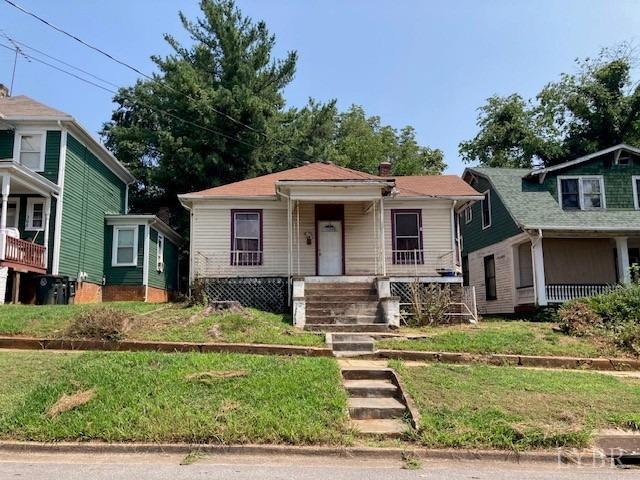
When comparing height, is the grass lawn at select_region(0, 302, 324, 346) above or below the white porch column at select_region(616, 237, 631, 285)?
below

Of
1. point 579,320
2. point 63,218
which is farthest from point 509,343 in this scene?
point 63,218

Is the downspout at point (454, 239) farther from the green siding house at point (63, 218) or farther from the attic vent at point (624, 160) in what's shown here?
the green siding house at point (63, 218)

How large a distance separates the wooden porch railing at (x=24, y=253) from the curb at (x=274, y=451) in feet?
35.7

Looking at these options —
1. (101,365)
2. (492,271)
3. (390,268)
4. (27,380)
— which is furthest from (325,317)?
(492,271)

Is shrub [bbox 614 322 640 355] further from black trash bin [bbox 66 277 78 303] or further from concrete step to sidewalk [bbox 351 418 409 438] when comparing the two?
black trash bin [bbox 66 277 78 303]

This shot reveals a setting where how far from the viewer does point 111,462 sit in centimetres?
504

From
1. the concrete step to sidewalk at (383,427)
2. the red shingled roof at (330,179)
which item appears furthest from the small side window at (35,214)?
the concrete step to sidewalk at (383,427)

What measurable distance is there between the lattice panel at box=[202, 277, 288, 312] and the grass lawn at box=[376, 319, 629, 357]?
5099mm

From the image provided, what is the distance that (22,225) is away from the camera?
55.7ft

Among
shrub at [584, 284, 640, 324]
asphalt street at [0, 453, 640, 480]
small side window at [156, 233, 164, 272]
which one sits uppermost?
small side window at [156, 233, 164, 272]

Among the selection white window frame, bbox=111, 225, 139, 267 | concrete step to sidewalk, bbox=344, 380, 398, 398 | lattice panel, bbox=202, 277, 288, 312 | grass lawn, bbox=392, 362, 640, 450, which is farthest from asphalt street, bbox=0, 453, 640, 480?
white window frame, bbox=111, 225, 139, 267

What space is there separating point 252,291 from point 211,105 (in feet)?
40.4

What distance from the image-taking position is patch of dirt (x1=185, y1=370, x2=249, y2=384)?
6781 mm

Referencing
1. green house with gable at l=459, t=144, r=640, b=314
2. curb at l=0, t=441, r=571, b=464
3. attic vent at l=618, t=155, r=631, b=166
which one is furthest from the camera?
attic vent at l=618, t=155, r=631, b=166
